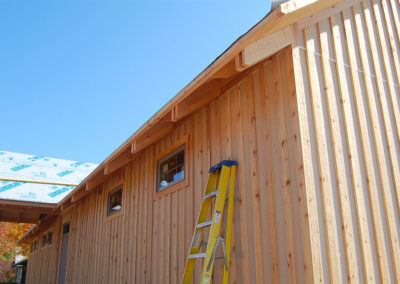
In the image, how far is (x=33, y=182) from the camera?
13453 mm

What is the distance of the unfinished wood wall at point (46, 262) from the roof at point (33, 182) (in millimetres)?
964

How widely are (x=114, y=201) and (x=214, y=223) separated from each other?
5279mm

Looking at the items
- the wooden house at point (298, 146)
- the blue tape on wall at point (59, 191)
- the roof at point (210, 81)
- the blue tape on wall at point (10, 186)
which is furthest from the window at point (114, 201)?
the blue tape on wall at point (10, 186)

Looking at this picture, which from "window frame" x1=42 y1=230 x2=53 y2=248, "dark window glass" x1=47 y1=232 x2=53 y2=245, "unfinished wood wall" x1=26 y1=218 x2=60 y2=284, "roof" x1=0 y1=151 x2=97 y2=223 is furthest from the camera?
"window frame" x1=42 y1=230 x2=53 y2=248

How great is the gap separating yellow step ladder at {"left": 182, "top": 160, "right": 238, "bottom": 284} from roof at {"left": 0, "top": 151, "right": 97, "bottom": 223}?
8516 millimetres

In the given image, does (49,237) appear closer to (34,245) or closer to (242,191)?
(34,245)

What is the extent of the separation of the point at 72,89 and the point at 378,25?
19153mm

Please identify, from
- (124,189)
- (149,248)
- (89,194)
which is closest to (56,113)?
(89,194)

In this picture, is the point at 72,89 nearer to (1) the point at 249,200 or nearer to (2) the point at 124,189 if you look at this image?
(2) the point at 124,189

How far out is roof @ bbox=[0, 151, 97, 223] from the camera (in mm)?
12188

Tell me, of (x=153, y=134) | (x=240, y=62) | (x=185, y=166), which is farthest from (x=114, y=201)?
(x=240, y=62)

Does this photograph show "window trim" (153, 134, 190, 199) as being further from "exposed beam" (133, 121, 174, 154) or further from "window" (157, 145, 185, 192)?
"exposed beam" (133, 121, 174, 154)

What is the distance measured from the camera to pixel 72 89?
2242 centimetres

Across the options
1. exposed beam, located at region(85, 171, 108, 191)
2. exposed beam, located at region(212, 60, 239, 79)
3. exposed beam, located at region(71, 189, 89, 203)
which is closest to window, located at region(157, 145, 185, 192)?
exposed beam, located at region(212, 60, 239, 79)
